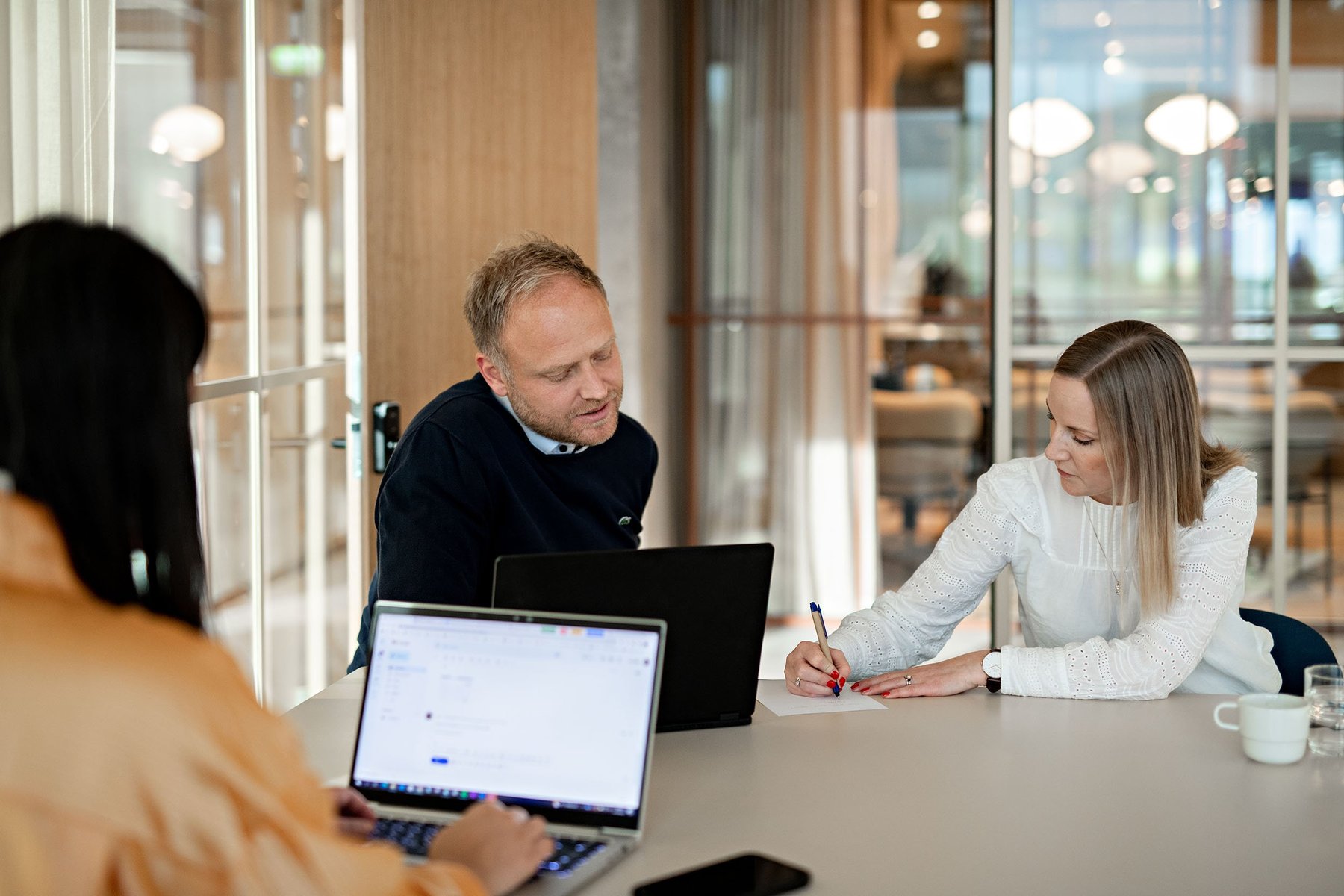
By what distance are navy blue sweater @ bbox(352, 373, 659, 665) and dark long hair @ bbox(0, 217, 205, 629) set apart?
981 mm

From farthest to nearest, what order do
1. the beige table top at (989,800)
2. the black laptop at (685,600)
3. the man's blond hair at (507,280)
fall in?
the man's blond hair at (507,280)
the black laptop at (685,600)
the beige table top at (989,800)

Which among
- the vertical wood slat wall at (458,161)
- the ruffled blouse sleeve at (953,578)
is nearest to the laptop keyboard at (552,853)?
the ruffled blouse sleeve at (953,578)

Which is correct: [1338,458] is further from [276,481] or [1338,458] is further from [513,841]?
[513,841]

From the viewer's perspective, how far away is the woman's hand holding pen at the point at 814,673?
193 centimetres

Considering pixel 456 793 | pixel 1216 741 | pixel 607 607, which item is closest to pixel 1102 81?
pixel 1216 741

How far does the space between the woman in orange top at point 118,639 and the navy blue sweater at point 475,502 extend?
95 centimetres

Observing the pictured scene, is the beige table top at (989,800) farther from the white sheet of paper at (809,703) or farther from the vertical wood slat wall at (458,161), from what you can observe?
the vertical wood slat wall at (458,161)

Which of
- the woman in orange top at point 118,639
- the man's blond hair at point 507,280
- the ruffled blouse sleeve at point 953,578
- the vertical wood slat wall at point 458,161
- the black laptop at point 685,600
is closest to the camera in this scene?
the woman in orange top at point 118,639

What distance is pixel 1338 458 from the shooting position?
348 centimetres

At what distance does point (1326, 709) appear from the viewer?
1713 mm

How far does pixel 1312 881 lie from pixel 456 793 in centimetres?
88

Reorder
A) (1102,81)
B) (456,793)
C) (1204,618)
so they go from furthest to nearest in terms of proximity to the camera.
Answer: (1102,81) → (1204,618) → (456,793)

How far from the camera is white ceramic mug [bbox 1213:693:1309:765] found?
5.24 feet

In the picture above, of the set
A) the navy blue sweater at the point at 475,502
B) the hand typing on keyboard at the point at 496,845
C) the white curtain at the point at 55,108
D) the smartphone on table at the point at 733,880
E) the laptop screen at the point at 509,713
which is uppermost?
the white curtain at the point at 55,108
